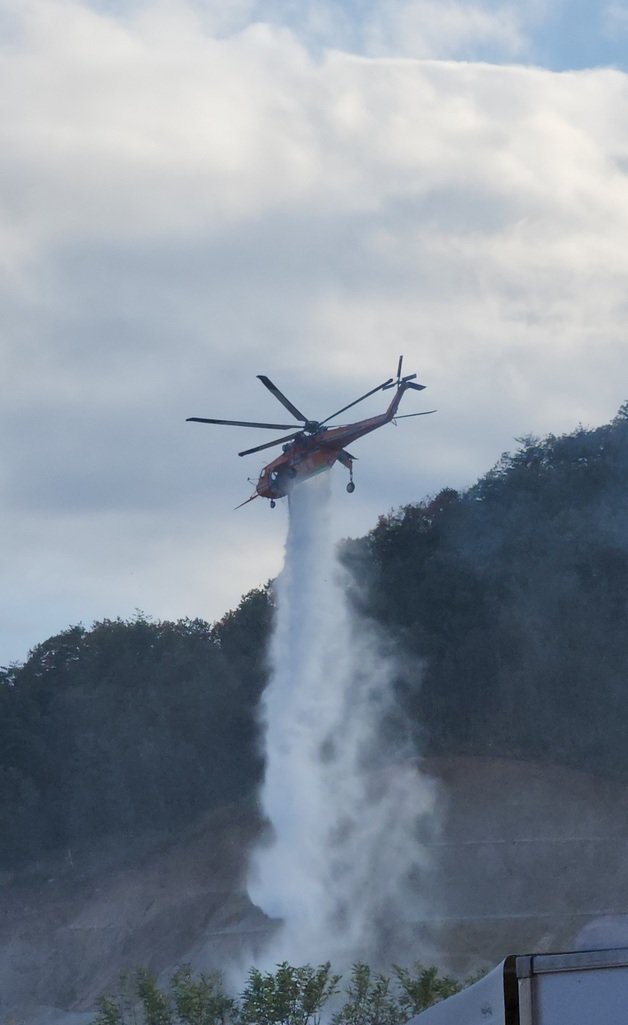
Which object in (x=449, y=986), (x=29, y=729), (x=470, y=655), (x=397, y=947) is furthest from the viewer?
(x=29, y=729)

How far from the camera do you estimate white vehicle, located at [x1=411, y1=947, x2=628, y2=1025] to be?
680cm

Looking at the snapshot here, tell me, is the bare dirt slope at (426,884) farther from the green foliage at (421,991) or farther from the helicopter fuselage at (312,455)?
the green foliage at (421,991)

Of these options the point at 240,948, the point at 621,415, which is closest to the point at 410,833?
the point at 240,948

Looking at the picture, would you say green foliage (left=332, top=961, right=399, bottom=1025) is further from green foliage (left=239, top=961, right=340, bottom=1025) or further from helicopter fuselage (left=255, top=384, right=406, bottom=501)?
helicopter fuselage (left=255, top=384, right=406, bottom=501)

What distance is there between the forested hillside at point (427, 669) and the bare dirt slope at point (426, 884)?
1959 millimetres

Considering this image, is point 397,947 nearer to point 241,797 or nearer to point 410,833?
point 410,833

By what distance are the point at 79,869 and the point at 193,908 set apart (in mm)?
8367

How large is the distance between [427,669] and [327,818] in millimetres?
9971

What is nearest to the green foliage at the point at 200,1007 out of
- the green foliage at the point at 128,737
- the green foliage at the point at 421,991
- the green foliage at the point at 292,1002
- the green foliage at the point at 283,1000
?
the green foliage at the point at 292,1002

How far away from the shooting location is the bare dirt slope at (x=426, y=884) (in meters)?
42.6

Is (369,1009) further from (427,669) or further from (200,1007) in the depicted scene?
(427,669)

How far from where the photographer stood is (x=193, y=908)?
4975 centimetres

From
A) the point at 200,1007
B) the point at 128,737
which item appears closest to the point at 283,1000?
the point at 200,1007

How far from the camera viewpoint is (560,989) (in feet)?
22.8
